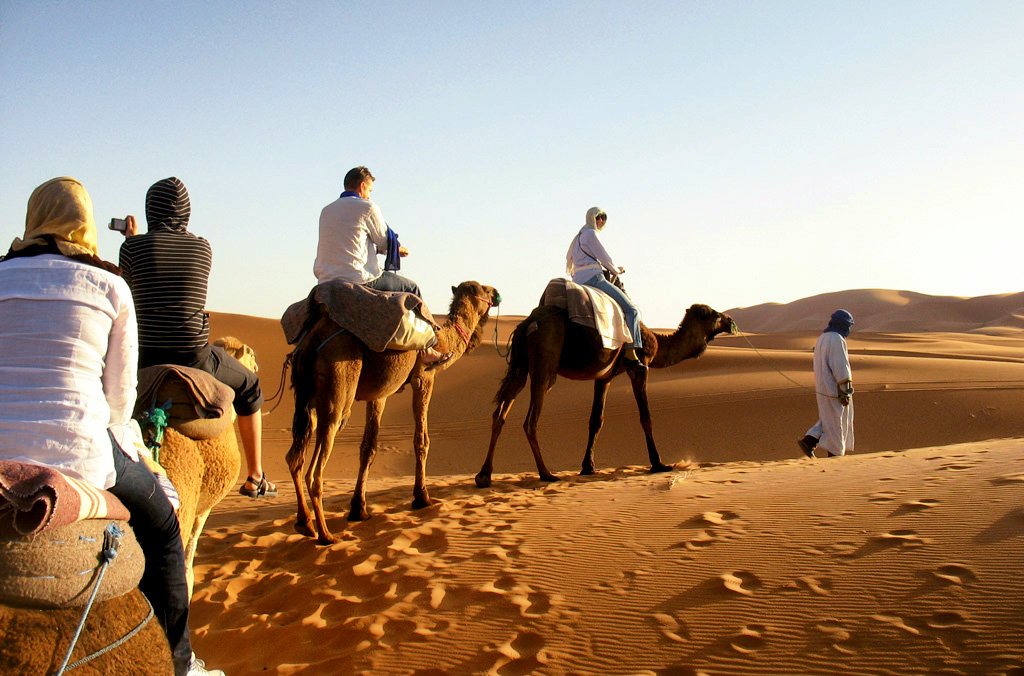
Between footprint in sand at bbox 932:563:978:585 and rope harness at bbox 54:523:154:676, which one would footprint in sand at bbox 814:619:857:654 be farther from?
rope harness at bbox 54:523:154:676

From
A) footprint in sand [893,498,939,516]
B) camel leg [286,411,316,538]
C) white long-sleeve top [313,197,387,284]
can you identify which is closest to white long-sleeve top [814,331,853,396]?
footprint in sand [893,498,939,516]

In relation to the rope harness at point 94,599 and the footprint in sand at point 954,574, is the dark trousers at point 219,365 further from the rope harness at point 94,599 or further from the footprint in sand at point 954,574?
the footprint in sand at point 954,574

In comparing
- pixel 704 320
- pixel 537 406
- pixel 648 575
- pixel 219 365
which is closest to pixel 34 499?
pixel 219 365

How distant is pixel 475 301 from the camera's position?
30.6ft

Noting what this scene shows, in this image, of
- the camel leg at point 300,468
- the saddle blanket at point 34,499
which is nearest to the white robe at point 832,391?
the camel leg at point 300,468

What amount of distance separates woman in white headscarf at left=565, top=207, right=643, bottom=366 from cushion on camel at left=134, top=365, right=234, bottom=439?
6735 millimetres

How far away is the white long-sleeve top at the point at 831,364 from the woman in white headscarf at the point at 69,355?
34.0 ft

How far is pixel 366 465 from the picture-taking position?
8.52 m

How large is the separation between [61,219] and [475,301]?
6.41 meters

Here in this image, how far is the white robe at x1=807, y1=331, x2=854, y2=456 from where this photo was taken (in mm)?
11805

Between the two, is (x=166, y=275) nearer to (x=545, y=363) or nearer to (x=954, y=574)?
(x=954, y=574)

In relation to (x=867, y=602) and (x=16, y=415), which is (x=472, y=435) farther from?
(x=16, y=415)

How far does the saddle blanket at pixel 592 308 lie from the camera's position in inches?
399

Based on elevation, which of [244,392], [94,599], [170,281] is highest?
[170,281]
